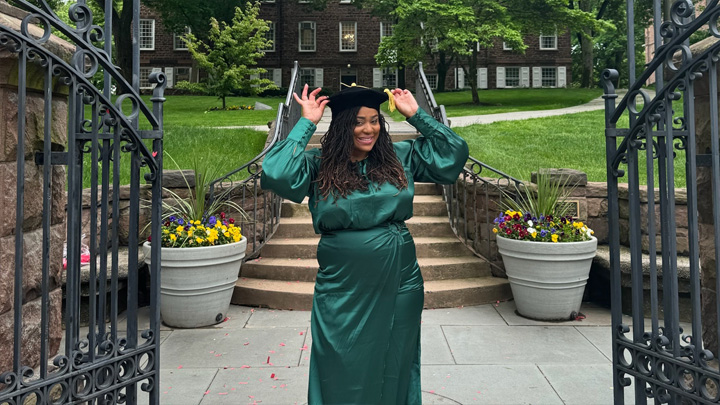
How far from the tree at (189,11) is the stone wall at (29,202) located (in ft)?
80.8

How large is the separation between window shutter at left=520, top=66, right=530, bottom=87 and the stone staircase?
103ft

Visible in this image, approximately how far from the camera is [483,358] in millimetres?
4426

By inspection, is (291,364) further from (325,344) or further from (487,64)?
(487,64)

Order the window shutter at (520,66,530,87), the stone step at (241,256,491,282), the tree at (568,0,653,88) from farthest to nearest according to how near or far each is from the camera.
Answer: the window shutter at (520,66,530,87) < the tree at (568,0,653,88) < the stone step at (241,256,491,282)

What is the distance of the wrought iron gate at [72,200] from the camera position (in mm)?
2133

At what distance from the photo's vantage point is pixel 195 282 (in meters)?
5.12

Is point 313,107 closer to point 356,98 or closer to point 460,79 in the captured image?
point 356,98

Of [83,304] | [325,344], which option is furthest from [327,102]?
[83,304]

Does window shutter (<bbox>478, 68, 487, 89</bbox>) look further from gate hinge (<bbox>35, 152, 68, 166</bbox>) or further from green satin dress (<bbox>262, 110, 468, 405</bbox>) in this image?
gate hinge (<bbox>35, 152, 68, 166</bbox>)

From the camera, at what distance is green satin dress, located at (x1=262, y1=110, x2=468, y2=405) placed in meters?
2.56

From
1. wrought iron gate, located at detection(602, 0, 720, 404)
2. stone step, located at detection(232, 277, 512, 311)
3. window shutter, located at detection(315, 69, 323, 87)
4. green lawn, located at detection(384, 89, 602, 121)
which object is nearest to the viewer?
wrought iron gate, located at detection(602, 0, 720, 404)

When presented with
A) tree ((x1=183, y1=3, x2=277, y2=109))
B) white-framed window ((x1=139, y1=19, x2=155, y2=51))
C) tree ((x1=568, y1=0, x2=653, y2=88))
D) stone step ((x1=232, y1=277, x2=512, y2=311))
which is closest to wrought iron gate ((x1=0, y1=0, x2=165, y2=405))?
stone step ((x1=232, y1=277, x2=512, y2=311))

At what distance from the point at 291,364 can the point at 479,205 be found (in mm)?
3355

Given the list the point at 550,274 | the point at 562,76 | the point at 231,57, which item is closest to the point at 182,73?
the point at 231,57
